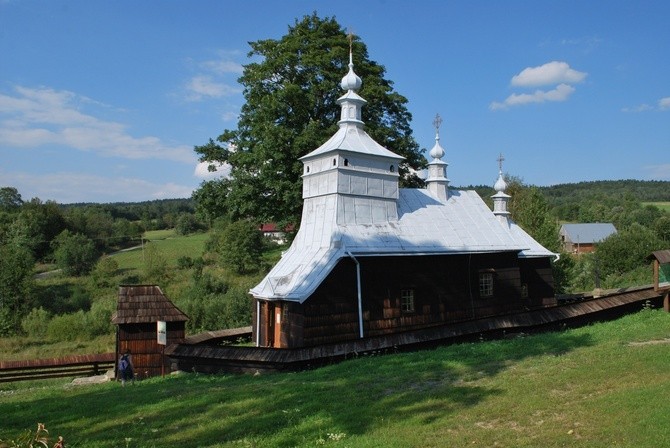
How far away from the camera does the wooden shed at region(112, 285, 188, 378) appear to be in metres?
17.1

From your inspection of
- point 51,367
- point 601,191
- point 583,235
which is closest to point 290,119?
point 51,367

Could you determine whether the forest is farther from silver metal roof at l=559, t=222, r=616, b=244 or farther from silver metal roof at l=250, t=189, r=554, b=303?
silver metal roof at l=559, t=222, r=616, b=244

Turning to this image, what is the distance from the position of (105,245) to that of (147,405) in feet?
189

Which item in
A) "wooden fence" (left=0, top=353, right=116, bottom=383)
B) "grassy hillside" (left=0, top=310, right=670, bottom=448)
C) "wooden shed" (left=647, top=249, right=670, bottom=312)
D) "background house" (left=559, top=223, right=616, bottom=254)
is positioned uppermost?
"background house" (left=559, top=223, right=616, bottom=254)

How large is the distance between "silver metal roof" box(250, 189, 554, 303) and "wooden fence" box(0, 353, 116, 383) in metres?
6.37

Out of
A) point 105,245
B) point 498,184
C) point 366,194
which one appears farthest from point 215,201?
point 105,245

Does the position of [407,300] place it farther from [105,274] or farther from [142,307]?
[105,274]

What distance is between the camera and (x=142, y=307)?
1753 cm

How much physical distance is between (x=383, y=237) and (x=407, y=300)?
2335 mm

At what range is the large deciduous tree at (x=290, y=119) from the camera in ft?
77.7

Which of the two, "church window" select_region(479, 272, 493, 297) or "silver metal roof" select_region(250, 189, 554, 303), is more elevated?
"silver metal roof" select_region(250, 189, 554, 303)

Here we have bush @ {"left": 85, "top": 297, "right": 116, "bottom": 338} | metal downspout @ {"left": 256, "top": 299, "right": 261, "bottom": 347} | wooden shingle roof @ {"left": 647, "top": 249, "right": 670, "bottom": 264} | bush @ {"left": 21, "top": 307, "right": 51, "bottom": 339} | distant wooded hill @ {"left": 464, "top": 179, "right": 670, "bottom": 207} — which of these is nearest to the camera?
metal downspout @ {"left": 256, "top": 299, "right": 261, "bottom": 347}

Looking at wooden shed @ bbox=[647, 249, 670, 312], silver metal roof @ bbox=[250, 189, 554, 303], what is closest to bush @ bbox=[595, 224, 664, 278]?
silver metal roof @ bbox=[250, 189, 554, 303]

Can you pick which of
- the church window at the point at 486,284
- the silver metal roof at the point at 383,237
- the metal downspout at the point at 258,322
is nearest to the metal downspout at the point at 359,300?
the silver metal roof at the point at 383,237
